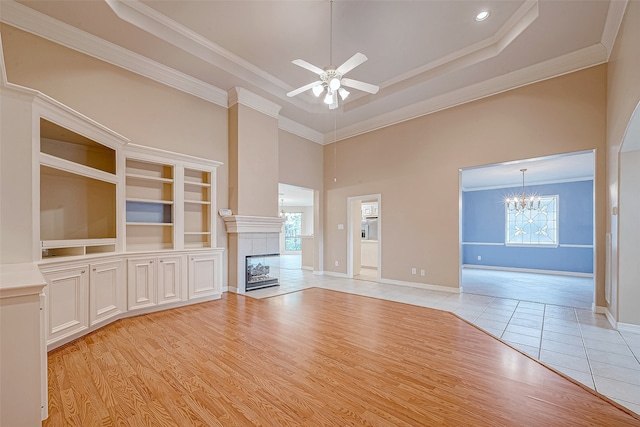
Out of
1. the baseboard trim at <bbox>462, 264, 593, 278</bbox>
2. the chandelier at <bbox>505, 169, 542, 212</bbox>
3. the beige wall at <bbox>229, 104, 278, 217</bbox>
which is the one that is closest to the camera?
the beige wall at <bbox>229, 104, 278, 217</bbox>

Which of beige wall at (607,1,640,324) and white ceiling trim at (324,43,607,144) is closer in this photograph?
beige wall at (607,1,640,324)

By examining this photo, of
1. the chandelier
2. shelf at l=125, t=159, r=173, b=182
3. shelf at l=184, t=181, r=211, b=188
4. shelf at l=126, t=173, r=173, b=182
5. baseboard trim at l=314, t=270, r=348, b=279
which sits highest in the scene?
shelf at l=125, t=159, r=173, b=182

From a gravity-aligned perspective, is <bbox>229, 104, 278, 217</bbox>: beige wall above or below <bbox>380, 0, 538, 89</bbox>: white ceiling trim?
below

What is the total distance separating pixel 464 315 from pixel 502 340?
34.3 inches

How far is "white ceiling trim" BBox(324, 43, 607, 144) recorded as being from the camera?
3889 mm

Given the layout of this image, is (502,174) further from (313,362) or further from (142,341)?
(142,341)

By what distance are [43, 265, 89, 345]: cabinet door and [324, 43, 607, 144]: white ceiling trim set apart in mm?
5928

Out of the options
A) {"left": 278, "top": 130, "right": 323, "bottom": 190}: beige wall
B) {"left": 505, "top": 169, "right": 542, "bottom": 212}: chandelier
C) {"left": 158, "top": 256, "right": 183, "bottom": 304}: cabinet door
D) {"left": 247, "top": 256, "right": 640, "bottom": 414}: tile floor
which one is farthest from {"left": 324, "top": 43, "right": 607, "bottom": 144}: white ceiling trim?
{"left": 158, "top": 256, "right": 183, "bottom": 304}: cabinet door

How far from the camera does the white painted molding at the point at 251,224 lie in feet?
16.3

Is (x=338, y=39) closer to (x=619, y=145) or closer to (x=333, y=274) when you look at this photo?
(x=619, y=145)

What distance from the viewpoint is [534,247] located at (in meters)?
8.29

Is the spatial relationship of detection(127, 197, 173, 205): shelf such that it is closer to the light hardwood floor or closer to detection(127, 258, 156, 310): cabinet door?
detection(127, 258, 156, 310): cabinet door

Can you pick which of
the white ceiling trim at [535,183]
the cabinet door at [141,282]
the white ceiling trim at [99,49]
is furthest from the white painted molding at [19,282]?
the white ceiling trim at [535,183]

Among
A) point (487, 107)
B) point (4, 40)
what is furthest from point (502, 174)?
point (4, 40)
